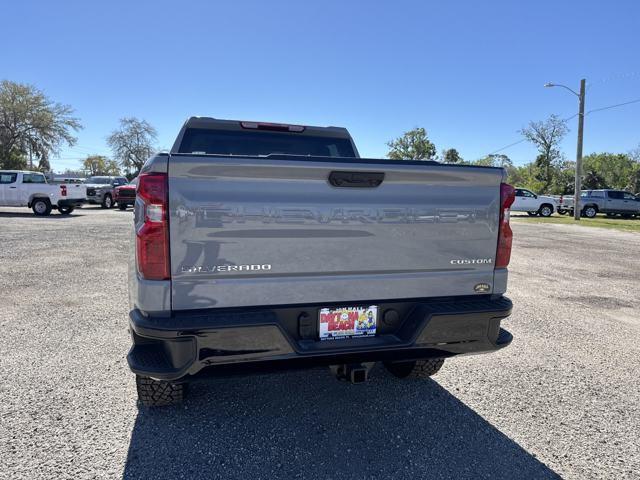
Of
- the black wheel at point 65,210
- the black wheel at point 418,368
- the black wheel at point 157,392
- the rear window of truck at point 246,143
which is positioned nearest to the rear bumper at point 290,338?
the black wheel at point 157,392

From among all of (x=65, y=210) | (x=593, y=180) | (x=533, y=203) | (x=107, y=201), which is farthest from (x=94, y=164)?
(x=593, y=180)

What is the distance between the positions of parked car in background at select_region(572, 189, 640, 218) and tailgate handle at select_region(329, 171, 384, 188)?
32.8 m

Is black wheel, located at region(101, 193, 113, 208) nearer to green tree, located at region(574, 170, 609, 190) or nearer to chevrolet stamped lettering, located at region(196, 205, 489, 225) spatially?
chevrolet stamped lettering, located at region(196, 205, 489, 225)

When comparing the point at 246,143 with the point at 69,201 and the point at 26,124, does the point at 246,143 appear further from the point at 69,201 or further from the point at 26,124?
the point at 26,124

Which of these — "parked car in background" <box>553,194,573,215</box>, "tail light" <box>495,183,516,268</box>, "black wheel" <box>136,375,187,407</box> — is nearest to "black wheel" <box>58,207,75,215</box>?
"black wheel" <box>136,375,187,407</box>

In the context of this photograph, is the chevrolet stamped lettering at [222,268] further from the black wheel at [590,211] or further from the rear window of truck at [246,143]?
the black wheel at [590,211]

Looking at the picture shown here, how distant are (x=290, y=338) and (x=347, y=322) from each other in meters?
0.38

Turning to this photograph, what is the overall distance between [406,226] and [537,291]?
17.9 feet

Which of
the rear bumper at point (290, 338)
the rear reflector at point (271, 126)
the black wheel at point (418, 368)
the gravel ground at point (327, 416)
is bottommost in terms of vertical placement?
the gravel ground at point (327, 416)

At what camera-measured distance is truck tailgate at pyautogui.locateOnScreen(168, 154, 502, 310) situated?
221 centimetres

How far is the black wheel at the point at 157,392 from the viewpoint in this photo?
2.82 metres

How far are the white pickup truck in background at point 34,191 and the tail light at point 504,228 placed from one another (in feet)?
70.7

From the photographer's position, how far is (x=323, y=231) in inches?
94.7

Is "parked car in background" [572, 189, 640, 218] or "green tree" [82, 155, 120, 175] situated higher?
"green tree" [82, 155, 120, 175]
